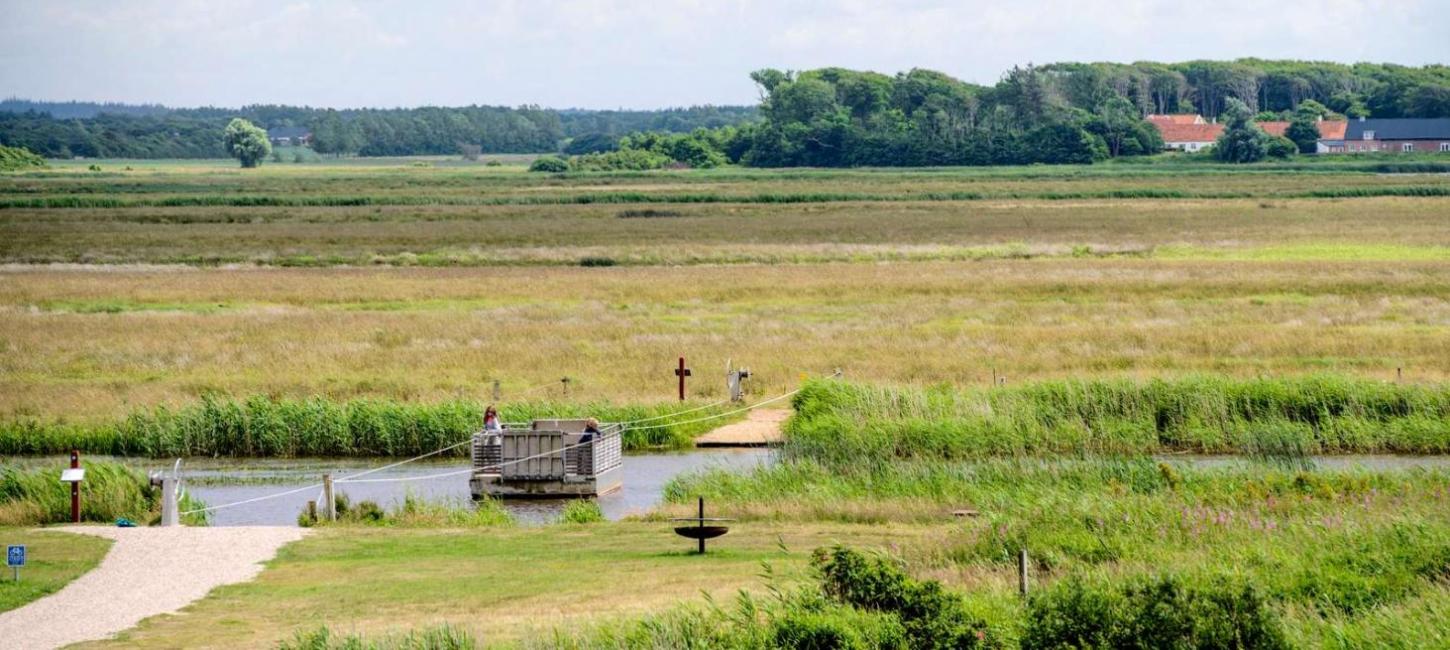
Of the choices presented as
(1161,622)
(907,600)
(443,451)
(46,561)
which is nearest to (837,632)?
(907,600)

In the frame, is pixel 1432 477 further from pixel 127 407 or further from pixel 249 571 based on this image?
pixel 127 407

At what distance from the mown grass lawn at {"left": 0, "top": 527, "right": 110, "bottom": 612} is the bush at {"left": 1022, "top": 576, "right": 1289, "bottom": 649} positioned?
11275 mm

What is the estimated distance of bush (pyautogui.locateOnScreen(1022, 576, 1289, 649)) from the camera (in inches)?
681

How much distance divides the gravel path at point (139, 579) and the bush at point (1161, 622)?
31.9ft

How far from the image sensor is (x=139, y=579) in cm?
2158

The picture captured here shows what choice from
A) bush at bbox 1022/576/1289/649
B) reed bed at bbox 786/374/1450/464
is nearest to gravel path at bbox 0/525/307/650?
bush at bbox 1022/576/1289/649

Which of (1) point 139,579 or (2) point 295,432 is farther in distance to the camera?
(2) point 295,432

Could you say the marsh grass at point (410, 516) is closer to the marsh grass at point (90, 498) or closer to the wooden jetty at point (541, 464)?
the marsh grass at point (90, 498)

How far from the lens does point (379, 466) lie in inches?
1400

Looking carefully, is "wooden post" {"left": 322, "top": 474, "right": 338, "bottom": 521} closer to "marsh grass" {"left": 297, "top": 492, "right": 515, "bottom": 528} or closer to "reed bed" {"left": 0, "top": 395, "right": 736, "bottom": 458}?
"marsh grass" {"left": 297, "top": 492, "right": 515, "bottom": 528}

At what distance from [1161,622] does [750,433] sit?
19874 mm

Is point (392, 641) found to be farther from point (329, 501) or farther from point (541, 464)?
point (541, 464)

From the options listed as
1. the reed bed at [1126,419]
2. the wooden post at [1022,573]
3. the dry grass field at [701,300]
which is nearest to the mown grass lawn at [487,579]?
the wooden post at [1022,573]

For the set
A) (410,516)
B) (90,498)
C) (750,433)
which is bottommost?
(750,433)
